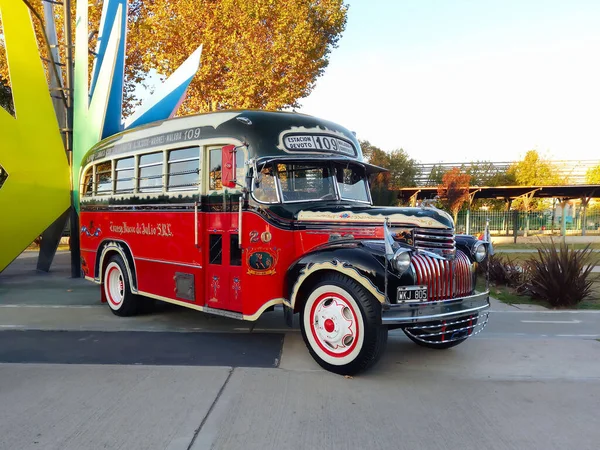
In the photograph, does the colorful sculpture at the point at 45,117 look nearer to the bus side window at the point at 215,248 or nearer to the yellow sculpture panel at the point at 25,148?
the yellow sculpture panel at the point at 25,148

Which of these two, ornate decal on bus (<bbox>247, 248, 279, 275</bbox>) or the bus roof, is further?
the bus roof

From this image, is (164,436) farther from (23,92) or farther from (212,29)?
(212,29)

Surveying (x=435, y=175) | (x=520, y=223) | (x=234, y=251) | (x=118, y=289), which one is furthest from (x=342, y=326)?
(x=435, y=175)

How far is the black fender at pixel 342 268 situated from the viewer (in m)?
4.54

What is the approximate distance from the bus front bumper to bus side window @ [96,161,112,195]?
5654mm

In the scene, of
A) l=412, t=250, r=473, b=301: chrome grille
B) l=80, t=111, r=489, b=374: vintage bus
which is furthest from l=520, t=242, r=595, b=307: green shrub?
l=412, t=250, r=473, b=301: chrome grille

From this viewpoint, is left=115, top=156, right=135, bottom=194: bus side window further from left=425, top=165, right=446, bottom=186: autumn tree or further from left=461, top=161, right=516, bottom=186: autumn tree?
left=461, top=161, right=516, bottom=186: autumn tree

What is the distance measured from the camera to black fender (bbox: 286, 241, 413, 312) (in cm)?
454

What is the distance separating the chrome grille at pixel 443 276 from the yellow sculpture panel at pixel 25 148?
9921 millimetres

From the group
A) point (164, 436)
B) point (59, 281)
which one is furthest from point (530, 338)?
point (59, 281)

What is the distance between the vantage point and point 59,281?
38.5 ft

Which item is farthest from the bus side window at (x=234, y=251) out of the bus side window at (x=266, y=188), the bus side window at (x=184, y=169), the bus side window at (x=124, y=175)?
the bus side window at (x=124, y=175)

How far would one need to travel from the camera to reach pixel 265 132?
5781 millimetres

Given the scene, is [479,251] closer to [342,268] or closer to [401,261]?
[401,261]
